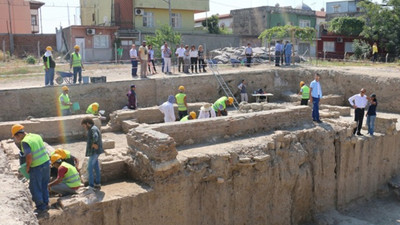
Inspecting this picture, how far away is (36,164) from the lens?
670cm

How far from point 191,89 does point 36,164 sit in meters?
11.2

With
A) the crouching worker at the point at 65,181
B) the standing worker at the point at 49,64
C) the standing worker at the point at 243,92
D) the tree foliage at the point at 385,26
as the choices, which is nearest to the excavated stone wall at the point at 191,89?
Result: the standing worker at the point at 49,64

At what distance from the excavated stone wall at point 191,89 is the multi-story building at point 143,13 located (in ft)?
43.4

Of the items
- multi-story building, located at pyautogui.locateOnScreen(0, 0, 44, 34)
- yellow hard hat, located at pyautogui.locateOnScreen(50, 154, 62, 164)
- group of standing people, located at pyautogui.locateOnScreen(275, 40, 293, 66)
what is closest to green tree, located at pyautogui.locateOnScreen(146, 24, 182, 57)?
group of standing people, located at pyautogui.locateOnScreen(275, 40, 293, 66)

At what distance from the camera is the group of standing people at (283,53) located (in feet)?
68.2

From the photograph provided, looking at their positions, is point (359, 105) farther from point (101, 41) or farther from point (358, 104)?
point (101, 41)

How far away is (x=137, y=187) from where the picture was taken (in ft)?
26.3

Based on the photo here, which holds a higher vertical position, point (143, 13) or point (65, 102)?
point (143, 13)

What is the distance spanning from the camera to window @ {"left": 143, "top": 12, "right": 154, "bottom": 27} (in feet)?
101

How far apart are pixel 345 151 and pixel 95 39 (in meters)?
19.9

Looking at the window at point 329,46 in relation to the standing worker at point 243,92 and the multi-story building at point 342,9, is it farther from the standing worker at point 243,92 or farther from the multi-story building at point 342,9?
the standing worker at point 243,92

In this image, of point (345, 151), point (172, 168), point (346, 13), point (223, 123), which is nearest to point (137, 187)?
point (172, 168)

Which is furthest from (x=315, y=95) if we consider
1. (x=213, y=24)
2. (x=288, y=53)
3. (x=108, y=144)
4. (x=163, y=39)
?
(x=213, y=24)

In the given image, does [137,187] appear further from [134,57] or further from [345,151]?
[134,57]
